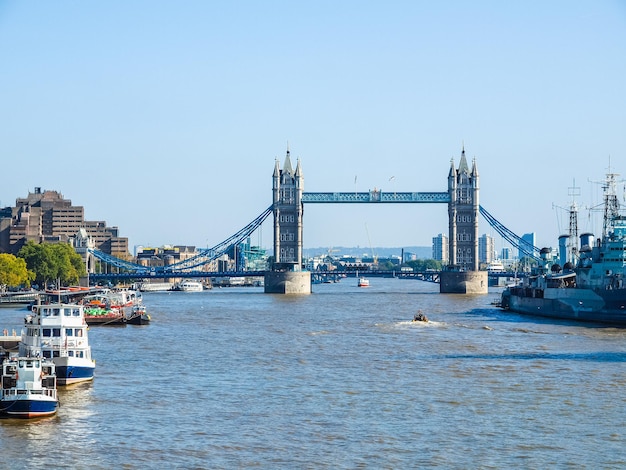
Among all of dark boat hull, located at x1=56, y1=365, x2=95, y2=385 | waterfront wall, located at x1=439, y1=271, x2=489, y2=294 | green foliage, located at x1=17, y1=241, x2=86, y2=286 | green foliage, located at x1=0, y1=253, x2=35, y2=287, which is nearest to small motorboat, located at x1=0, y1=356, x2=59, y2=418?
dark boat hull, located at x1=56, y1=365, x2=95, y2=385

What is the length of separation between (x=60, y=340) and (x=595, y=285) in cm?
5540

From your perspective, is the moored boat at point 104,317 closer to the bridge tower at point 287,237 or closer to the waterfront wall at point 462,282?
the bridge tower at point 287,237

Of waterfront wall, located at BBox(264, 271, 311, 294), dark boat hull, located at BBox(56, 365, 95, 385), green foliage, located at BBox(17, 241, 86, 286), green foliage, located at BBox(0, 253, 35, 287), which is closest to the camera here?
dark boat hull, located at BBox(56, 365, 95, 385)

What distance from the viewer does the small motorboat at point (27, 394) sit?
41.4 meters

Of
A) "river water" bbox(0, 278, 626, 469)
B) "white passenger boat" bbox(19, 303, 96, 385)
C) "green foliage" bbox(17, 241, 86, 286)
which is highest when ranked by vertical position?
"green foliage" bbox(17, 241, 86, 286)

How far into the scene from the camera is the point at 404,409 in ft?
147

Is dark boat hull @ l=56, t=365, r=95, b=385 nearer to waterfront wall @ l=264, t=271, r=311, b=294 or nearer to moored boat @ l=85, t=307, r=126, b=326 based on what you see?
moored boat @ l=85, t=307, r=126, b=326

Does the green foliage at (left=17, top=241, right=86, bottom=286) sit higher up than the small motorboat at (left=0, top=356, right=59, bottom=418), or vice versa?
the green foliage at (left=17, top=241, right=86, bottom=286)

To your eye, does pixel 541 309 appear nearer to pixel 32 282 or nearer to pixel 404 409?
pixel 404 409

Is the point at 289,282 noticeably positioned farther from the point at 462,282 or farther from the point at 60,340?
the point at 60,340

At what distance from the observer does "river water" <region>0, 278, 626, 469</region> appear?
36.6 metres

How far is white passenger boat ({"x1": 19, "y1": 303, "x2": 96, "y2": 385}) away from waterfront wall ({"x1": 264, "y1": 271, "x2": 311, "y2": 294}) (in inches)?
5061

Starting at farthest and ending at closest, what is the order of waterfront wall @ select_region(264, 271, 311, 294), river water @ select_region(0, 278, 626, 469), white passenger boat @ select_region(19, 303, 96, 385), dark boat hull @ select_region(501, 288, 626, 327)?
waterfront wall @ select_region(264, 271, 311, 294) → dark boat hull @ select_region(501, 288, 626, 327) → white passenger boat @ select_region(19, 303, 96, 385) → river water @ select_region(0, 278, 626, 469)

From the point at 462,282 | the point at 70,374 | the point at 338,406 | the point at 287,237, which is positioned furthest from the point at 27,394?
the point at 287,237
